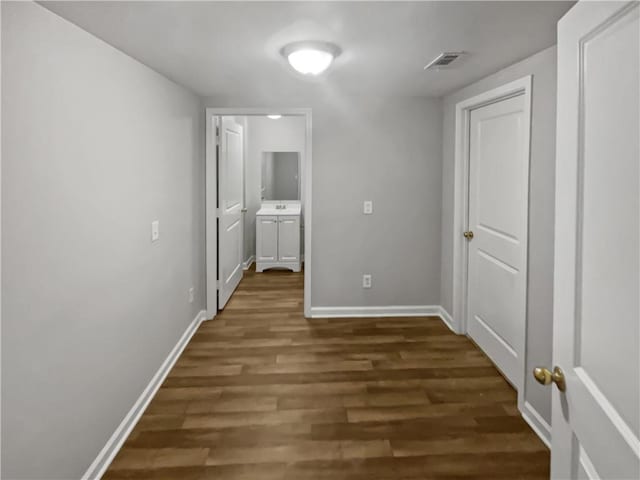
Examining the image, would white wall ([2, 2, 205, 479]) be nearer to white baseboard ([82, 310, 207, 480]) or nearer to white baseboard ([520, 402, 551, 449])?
white baseboard ([82, 310, 207, 480])

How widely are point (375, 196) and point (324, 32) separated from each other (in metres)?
2.42

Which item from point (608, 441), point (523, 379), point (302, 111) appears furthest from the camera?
point (302, 111)

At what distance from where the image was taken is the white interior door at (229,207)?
178 inches

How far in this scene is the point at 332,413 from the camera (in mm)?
2768

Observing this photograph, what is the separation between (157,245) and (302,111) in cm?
194

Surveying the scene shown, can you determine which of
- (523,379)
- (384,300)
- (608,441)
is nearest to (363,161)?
(384,300)

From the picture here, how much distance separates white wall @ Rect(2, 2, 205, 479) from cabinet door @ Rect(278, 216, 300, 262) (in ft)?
11.6

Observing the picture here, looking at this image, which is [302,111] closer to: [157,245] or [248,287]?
[157,245]

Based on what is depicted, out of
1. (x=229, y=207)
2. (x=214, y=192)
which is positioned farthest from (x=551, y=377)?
(x=229, y=207)

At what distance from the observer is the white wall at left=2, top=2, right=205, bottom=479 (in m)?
1.59

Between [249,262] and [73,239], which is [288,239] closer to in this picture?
[249,262]

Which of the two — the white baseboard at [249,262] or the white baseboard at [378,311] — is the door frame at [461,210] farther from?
the white baseboard at [249,262]

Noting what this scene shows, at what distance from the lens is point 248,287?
5.77 metres

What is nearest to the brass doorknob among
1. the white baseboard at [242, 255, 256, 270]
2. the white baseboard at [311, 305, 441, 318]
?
the white baseboard at [311, 305, 441, 318]
